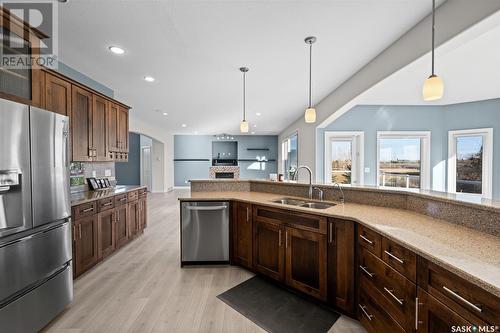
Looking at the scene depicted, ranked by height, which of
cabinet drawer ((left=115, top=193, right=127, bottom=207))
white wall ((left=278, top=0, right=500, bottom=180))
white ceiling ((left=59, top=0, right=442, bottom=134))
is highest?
white ceiling ((left=59, top=0, right=442, bottom=134))

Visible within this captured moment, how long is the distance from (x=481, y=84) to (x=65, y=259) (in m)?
6.79

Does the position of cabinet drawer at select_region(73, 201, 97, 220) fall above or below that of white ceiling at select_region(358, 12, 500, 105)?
below

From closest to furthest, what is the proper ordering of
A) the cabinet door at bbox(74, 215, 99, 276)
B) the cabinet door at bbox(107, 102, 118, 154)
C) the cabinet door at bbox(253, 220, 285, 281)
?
the cabinet door at bbox(253, 220, 285, 281), the cabinet door at bbox(74, 215, 99, 276), the cabinet door at bbox(107, 102, 118, 154)

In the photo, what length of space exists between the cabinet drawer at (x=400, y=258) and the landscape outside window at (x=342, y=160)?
4.58 meters

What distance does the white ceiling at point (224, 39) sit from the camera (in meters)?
2.02

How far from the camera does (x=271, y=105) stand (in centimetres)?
567

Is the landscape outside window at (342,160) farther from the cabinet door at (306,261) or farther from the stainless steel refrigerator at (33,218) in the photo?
the stainless steel refrigerator at (33,218)

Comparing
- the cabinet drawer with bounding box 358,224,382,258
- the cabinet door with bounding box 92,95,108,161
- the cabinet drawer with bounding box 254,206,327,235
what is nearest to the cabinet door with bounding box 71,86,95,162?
the cabinet door with bounding box 92,95,108,161

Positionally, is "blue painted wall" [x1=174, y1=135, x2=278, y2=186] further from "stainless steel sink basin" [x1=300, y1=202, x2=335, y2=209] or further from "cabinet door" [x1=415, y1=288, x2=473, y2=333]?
"cabinet door" [x1=415, y1=288, x2=473, y2=333]

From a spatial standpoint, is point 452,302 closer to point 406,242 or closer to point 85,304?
point 406,242

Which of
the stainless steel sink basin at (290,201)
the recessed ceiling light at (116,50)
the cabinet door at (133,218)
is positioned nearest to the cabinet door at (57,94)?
the recessed ceiling light at (116,50)

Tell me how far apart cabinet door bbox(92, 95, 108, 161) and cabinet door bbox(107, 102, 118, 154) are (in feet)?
0.36

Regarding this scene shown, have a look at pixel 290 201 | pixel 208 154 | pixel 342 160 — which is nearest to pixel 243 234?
pixel 290 201

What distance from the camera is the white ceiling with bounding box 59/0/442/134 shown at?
2016mm
